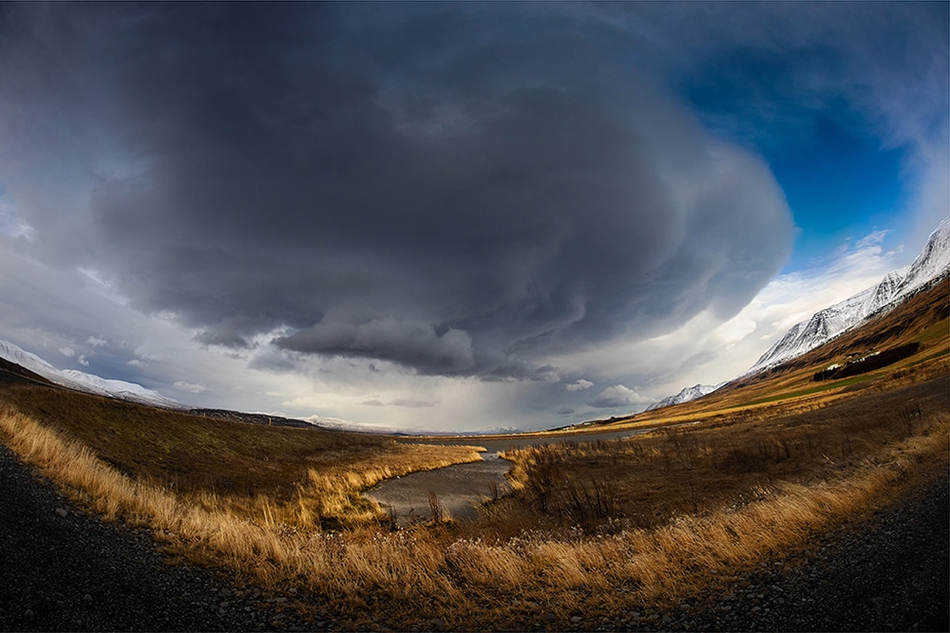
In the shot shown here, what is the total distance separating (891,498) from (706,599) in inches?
244

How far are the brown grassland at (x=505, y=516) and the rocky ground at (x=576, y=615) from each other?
0.51 metres

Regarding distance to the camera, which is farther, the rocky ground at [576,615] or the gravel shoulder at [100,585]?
the gravel shoulder at [100,585]

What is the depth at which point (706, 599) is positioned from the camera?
284 inches

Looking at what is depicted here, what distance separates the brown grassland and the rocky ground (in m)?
0.51

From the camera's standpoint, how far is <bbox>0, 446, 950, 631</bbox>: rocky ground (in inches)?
236

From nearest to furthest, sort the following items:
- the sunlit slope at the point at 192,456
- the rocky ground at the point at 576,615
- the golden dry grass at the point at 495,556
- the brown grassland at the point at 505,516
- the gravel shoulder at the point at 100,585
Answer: the rocky ground at the point at 576,615
the gravel shoulder at the point at 100,585
the golden dry grass at the point at 495,556
the brown grassland at the point at 505,516
the sunlit slope at the point at 192,456

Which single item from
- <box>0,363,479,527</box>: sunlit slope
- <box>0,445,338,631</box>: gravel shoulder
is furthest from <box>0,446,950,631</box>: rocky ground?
<box>0,363,479,527</box>: sunlit slope

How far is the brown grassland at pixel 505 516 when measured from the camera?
8.12m

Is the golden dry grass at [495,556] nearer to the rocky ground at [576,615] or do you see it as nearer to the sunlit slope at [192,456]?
the rocky ground at [576,615]

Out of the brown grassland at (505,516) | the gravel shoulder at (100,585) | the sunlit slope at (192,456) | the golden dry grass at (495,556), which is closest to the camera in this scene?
the gravel shoulder at (100,585)

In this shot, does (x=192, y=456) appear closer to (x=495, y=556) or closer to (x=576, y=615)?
(x=495, y=556)

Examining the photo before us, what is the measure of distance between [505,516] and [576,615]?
12.4 m

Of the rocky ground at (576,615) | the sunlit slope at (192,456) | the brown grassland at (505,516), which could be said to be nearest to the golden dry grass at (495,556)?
the brown grassland at (505,516)

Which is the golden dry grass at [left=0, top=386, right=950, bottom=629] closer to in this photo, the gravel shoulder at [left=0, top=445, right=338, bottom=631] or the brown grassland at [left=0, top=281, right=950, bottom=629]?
the brown grassland at [left=0, top=281, right=950, bottom=629]
